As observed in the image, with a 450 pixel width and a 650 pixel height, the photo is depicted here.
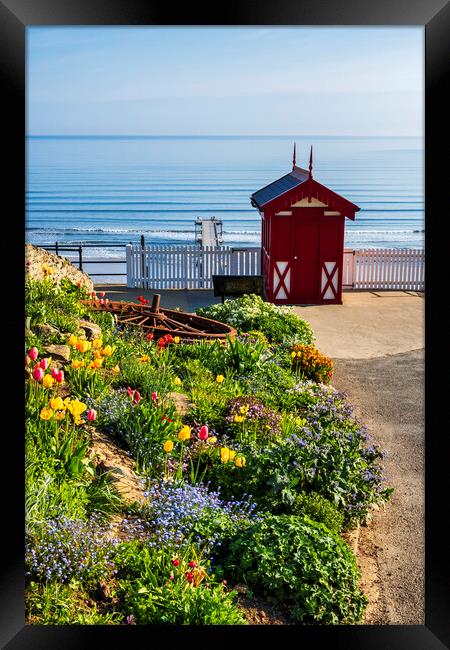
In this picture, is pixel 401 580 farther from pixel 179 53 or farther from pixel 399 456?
pixel 179 53

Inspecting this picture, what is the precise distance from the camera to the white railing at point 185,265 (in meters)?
18.7

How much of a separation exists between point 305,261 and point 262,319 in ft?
18.5

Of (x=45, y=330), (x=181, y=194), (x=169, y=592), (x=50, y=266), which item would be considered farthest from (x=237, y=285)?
(x=181, y=194)

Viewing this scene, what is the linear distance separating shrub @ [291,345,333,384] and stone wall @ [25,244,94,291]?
3139 millimetres

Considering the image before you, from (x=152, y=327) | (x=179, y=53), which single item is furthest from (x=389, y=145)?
(x=152, y=327)

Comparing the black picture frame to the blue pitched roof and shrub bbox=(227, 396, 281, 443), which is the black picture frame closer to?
shrub bbox=(227, 396, 281, 443)

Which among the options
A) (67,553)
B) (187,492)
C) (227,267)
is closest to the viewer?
(67,553)

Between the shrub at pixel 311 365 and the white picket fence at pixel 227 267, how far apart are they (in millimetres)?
8870

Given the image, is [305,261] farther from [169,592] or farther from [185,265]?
[169,592]

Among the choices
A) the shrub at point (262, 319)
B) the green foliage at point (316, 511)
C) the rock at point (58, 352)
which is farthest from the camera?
→ the shrub at point (262, 319)

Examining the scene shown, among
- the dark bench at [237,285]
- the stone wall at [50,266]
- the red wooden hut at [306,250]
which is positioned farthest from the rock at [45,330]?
the red wooden hut at [306,250]

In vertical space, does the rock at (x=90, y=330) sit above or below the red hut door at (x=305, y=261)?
below

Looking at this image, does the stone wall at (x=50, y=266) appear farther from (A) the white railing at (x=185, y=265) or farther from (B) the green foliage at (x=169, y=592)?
(A) the white railing at (x=185, y=265)
